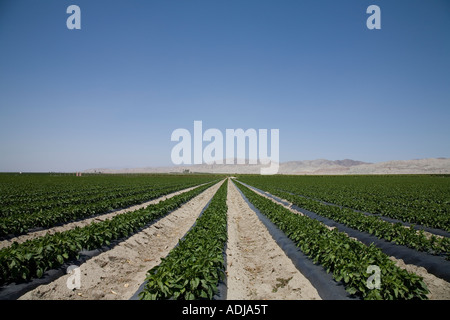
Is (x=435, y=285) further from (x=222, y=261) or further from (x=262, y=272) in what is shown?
(x=222, y=261)

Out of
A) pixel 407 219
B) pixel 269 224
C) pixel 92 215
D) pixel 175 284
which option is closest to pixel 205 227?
pixel 269 224

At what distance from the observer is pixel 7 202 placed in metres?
18.3

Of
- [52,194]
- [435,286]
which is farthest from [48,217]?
[52,194]

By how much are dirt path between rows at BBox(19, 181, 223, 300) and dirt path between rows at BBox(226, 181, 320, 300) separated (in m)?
2.90

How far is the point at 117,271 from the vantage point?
7605 millimetres

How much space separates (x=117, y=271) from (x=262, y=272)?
15.8 ft

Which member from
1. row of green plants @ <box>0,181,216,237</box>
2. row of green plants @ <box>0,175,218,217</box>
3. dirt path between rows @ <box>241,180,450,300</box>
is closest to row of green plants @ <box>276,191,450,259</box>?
dirt path between rows @ <box>241,180,450,300</box>

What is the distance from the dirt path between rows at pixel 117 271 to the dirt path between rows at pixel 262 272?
114 inches

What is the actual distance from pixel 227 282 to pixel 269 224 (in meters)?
6.71

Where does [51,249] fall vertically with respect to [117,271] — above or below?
above

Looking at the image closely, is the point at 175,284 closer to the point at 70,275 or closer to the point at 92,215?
the point at 70,275

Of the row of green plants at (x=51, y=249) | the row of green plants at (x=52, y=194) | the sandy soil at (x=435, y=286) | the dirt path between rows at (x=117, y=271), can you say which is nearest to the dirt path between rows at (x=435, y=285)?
the sandy soil at (x=435, y=286)

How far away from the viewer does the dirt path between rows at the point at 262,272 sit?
20.2ft
